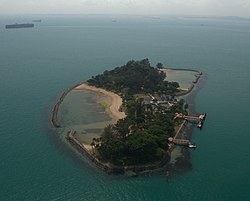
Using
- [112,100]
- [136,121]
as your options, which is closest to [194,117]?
[136,121]

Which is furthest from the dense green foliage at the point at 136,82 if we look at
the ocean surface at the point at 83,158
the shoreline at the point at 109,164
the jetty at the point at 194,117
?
the jetty at the point at 194,117

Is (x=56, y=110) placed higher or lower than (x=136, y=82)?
lower

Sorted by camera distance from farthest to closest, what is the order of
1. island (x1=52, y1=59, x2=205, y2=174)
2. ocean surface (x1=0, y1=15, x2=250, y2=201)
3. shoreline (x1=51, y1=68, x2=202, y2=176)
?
island (x1=52, y1=59, x2=205, y2=174) < shoreline (x1=51, y1=68, x2=202, y2=176) < ocean surface (x1=0, y1=15, x2=250, y2=201)

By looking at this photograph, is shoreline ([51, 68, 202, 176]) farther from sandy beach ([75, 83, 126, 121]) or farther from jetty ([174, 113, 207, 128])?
jetty ([174, 113, 207, 128])

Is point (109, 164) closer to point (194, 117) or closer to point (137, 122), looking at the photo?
point (137, 122)

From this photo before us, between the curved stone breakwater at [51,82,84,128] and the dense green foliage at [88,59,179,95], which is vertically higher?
the dense green foliage at [88,59,179,95]

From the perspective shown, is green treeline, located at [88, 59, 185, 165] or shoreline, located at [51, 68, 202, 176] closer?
shoreline, located at [51, 68, 202, 176]

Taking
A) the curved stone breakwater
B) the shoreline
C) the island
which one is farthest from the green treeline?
the curved stone breakwater

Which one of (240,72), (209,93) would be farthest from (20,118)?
(240,72)
